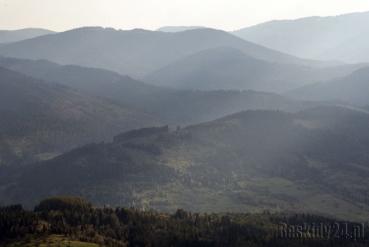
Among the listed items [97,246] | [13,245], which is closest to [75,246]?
[97,246]

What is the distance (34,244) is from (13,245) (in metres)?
6.81

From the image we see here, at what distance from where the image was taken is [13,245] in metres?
191

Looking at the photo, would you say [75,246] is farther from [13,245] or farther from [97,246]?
[13,245]

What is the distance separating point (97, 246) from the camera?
19888 centimetres

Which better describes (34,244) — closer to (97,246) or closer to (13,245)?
(13,245)

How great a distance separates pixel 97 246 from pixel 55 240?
1485cm

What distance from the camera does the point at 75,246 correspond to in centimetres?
19425

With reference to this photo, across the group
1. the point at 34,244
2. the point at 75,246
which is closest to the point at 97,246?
the point at 75,246

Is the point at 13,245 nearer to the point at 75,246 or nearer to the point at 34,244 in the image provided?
the point at 34,244

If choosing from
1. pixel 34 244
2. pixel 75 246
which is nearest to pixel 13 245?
pixel 34 244

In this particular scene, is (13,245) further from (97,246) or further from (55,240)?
(97,246)

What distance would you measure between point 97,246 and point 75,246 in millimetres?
8266

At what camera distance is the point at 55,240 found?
199m
